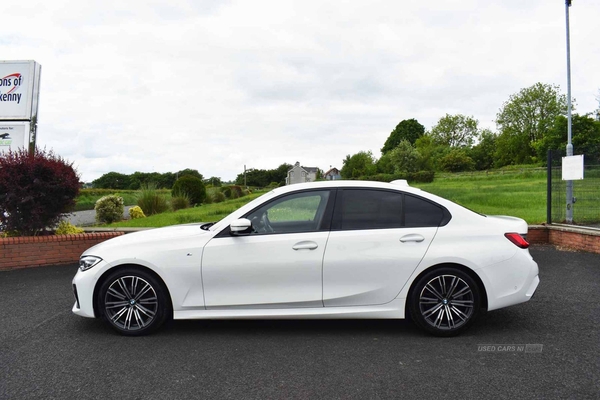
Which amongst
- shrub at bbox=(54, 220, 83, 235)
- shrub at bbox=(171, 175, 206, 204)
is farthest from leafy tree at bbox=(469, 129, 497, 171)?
shrub at bbox=(54, 220, 83, 235)

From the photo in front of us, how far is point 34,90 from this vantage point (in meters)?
11.6

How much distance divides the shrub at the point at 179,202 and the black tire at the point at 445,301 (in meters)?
16.5

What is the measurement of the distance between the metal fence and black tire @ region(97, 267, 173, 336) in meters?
9.08

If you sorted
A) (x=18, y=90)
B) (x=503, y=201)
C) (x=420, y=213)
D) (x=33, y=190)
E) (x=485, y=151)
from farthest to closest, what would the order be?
(x=485, y=151)
(x=503, y=201)
(x=18, y=90)
(x=33, y=190)
(x=420, y=213)

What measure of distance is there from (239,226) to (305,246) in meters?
0.66

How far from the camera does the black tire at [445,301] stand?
4414 millimetres

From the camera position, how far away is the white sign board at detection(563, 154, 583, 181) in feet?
31.4

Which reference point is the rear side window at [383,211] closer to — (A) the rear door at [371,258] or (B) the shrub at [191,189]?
(A) the rear door at [371,258]

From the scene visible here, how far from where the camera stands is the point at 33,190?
841 cm

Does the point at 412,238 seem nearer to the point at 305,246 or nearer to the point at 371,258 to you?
the point at 371,258

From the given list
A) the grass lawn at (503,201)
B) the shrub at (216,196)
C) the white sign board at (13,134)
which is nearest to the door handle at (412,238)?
the grass lawn at (503,201)

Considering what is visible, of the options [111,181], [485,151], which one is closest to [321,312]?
[111,181]

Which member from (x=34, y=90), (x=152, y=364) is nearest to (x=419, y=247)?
(x=152, y=364)

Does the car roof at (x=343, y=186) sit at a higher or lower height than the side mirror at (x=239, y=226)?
higher
